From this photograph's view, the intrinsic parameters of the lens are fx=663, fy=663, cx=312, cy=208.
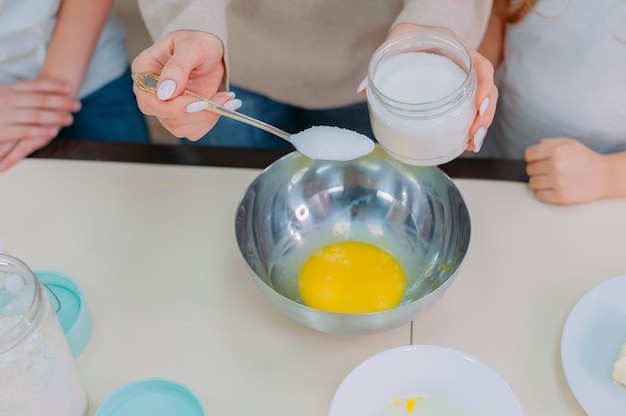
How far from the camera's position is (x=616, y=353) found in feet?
2.40

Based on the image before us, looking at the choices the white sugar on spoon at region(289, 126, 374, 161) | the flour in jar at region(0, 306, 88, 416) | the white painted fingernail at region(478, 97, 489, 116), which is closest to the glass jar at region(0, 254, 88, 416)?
the flour in jar at region(0, 306, 88, 416)

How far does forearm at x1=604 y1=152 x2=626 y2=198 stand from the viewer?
0.88 m

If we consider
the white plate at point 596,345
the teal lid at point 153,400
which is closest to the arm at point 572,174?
the white plate at point 596,345

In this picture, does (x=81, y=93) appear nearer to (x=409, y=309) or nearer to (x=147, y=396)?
(x=147, y=396)

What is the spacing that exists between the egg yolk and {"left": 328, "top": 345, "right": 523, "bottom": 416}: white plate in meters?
0.08

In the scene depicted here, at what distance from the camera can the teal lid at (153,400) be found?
2.31 ft

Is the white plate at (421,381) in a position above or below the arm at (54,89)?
below

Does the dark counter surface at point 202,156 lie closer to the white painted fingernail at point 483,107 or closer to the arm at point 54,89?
the arm at point 54,89

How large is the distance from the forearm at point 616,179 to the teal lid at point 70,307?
68cm

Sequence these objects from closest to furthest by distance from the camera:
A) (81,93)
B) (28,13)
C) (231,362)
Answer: (231,362), (28,13), (81,93)

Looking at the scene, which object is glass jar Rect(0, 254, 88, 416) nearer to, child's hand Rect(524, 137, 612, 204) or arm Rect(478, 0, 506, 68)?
child's hand Rect(524, 137, 612, 204)

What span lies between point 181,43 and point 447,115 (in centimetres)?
32

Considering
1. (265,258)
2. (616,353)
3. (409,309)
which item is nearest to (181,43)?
(265,258)

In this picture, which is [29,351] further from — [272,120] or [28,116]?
[272,120]
